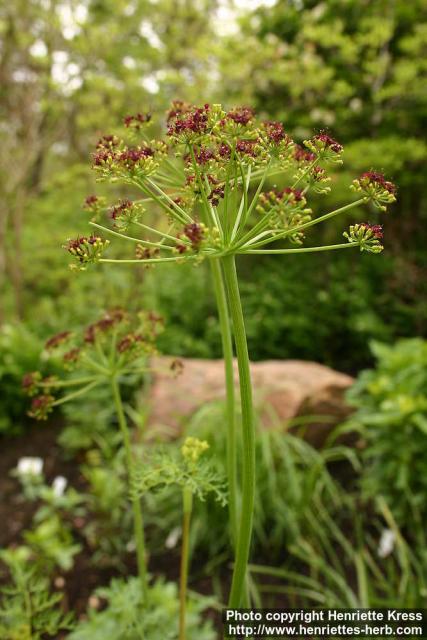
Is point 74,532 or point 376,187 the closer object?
point 376,187

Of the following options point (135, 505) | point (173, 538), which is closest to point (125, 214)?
point (135, 505)

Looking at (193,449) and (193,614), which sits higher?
(193,449)

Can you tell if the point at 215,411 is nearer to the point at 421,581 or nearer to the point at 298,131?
the point at 421,581

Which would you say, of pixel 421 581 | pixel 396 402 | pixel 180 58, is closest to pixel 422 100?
pixel 180 58

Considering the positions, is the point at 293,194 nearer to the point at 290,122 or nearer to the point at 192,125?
the point at 192,125

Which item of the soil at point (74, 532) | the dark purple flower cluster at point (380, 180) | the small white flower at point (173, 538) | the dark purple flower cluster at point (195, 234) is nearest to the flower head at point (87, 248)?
the dark purple flower cluster at point (195, 234)

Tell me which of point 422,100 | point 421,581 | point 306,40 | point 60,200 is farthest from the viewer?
point 60,200

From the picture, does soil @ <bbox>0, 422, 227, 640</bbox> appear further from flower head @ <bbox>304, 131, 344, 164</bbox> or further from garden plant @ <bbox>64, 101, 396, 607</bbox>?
flower head @ <bbox>304, 131, 344, 164</bbox>
